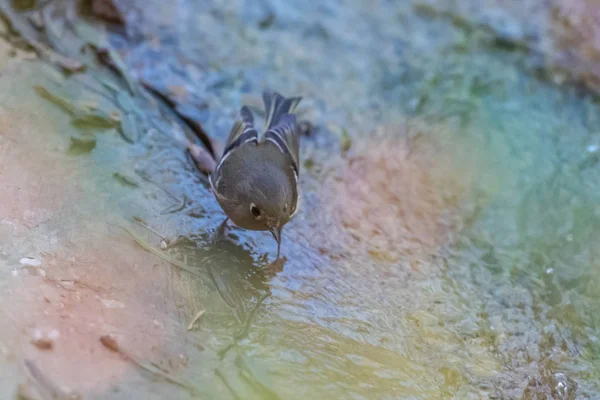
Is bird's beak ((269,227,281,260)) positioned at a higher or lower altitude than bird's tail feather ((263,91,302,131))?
lower

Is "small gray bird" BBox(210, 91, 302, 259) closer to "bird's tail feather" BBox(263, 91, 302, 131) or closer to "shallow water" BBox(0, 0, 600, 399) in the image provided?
"bird's tail feather" BBox(263, 91, 302, 131)

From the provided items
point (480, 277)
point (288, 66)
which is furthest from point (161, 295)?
point (288, 66)

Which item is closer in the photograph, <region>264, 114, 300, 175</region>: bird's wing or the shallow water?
the shallow water

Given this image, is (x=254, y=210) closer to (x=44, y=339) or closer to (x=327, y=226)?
(x=327, y=226)

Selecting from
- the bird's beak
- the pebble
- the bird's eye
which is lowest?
the pebble

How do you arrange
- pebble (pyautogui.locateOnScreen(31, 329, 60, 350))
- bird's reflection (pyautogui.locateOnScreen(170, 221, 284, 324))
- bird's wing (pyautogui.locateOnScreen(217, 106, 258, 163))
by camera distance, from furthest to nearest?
bird's wing (pyautogui.locateOnScreen(217, 106, 258, 163)), bird's reflection (pyautogui.locateOnScreen(170, 221, 284, 324)), pebble (pyautogui.locateOnScreen(31, 329, 60, 350))

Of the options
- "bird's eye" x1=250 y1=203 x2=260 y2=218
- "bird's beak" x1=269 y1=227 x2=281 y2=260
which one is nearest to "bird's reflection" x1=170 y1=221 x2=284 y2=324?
"bird's beak" x1=269 y1=227 x2=281 y2=260

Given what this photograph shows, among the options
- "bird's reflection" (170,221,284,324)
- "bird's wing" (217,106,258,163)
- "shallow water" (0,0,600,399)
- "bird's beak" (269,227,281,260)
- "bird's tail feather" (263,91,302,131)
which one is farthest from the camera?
"bird's tail feather" (263,91,302,131)
